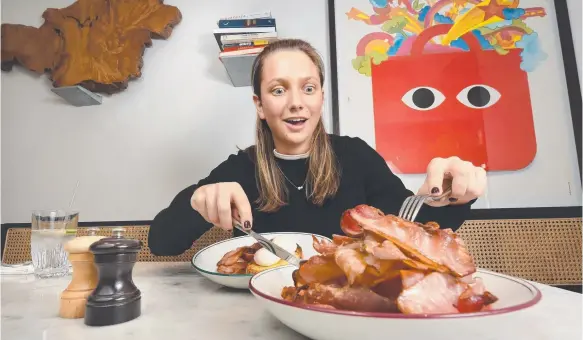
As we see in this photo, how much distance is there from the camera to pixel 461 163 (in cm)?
62

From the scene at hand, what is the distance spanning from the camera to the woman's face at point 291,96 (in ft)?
3.66

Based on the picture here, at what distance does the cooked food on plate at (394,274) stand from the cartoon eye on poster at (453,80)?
1.24m

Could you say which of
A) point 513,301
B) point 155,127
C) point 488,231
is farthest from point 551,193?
point 155,127

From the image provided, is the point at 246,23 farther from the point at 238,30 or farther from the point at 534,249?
the point at 534,249

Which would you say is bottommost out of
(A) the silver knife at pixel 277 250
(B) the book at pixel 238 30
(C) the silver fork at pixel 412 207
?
(A) the silver knife at pixel 277 250

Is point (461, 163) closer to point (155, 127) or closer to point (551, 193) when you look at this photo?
point (551, 193)

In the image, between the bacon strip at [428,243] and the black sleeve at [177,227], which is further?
the black sleeve at [177,227]

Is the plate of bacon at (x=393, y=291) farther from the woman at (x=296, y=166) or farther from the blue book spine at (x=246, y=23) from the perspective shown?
the blue book spine at (x=246, y=23)

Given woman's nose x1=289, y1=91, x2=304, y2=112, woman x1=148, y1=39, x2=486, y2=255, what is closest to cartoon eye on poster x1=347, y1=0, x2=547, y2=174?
woman x1=148, y1=39, x2=486, y2=255

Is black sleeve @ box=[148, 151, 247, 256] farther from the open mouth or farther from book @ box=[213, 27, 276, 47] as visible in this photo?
book @ box=[213, 27, 276, 47]

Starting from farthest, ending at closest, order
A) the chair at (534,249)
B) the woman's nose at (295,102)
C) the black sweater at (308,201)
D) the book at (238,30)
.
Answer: the book at (238,30) → the chair at (534,249) → the woman's nose at (295,102) → the black sweater at (308,201)

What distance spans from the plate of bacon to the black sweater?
629 millimetres

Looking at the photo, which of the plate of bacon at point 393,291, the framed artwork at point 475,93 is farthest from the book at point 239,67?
the plate of bacon at point 393,291

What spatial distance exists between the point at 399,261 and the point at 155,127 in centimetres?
165
